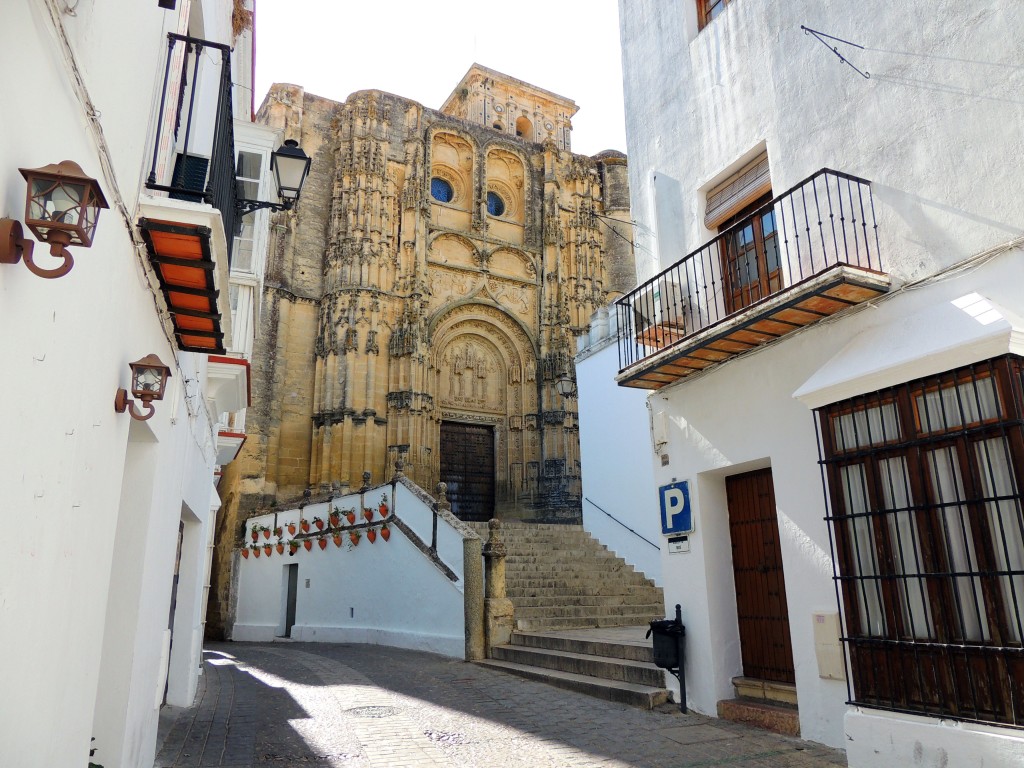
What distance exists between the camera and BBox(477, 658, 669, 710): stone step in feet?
25.0

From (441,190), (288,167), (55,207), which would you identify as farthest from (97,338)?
(441,190)

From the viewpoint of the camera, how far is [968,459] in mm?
4977

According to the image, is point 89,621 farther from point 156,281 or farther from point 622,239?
point 622,239

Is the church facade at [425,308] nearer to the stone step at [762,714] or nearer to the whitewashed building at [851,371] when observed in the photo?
the whitewashed building at [851,371]

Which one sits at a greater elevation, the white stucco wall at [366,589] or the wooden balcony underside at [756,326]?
the wooden balcony underside at [756,326]

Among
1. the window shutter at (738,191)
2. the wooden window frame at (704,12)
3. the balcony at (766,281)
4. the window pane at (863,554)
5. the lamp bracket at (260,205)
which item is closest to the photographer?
the window pane at (863,554)

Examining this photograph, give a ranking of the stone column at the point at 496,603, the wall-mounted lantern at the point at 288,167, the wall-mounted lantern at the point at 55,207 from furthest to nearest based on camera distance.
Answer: the stone column at the point at 496,603
the wall-mounted lantern at the point at 288,167
the wall-mounted lantern at the point at 55,207

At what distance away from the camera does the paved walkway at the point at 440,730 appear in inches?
226

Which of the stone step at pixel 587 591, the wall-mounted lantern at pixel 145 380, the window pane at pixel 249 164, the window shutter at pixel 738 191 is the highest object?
the window pane at pixel 249 164

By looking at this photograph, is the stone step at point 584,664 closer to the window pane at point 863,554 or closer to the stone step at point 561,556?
the window pane at point 863,554

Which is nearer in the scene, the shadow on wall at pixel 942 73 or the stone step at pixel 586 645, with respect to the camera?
the shadow on wall at pixel 942 73

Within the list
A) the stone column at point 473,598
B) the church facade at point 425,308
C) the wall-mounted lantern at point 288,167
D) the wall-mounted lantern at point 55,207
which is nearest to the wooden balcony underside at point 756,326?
the wall-mounted lantern at point 288,167

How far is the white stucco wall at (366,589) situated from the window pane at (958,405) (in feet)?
27.2

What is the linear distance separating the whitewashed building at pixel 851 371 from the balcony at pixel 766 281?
29 millimetres
